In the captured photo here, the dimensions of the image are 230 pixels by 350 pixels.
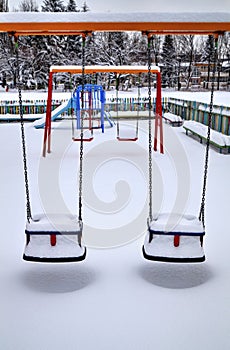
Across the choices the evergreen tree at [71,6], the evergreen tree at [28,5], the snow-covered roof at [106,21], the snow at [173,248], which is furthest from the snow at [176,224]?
the evergreen tree at [28,5]

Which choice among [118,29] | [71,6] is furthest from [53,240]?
[71,6]

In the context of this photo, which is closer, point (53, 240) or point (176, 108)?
point (53, 240)

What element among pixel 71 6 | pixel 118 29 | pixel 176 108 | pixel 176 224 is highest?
pixel 71 6

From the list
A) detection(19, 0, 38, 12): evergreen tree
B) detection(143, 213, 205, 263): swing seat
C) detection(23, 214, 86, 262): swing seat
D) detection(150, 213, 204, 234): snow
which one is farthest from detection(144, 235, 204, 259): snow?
detection(19, 0, 38, 12): evergreen tree

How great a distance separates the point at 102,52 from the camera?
94.5 ft

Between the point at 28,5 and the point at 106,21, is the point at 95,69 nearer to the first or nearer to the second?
the point at 106,21

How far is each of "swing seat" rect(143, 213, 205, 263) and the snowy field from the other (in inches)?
10.0

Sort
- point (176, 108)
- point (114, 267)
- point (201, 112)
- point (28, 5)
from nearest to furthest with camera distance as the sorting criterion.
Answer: point (114, 267) < point (201, 112) < point (176, 108) < point (28, 5)

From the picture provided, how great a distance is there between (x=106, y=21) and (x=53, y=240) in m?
1.78

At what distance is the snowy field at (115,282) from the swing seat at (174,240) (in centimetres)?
26

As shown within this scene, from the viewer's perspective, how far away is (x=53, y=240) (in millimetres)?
2912

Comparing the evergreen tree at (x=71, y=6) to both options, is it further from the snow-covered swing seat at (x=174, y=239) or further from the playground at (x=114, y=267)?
the snow-covered swing seat at (x=174, y=239)

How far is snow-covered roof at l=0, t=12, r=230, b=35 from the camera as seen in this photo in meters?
2.85

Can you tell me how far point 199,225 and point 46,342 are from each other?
149cm
